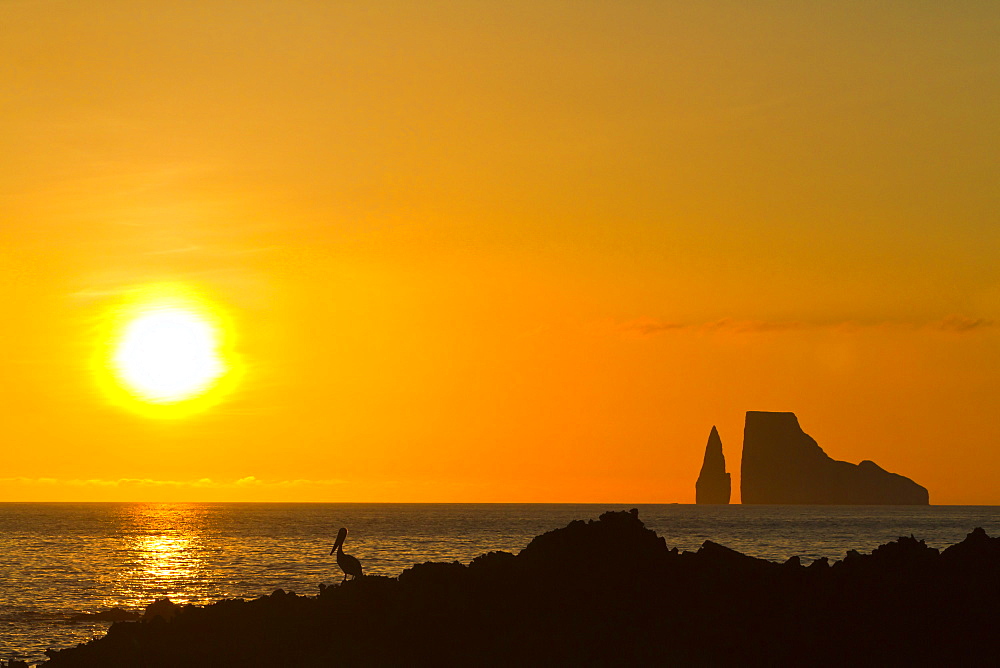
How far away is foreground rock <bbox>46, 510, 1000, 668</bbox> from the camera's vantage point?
1041 inches

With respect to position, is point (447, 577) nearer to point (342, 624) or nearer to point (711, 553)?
point (342, 624)

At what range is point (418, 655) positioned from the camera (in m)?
26.4

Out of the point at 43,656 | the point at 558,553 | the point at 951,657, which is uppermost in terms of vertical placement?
the point at 558,553

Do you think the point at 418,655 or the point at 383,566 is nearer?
the point at 418,655

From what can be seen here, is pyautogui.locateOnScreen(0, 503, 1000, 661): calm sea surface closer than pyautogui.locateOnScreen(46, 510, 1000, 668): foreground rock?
No

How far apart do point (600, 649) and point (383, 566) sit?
5064 cm

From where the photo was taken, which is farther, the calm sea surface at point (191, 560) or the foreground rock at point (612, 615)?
the calm sea surface at point (191, 560)

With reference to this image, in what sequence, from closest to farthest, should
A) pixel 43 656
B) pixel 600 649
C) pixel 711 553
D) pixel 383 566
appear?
1. pixel 600 649
2. pixel 711 553
3. pixel 43 656
4. pixel 383 566

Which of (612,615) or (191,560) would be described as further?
(191,560)

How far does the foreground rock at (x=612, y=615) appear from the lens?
2644cm

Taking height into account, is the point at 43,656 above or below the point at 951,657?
below

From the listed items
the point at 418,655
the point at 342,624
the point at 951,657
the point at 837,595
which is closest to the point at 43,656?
the point at 342,624

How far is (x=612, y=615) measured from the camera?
27.8 metres

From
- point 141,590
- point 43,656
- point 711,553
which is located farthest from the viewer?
point 141,590
